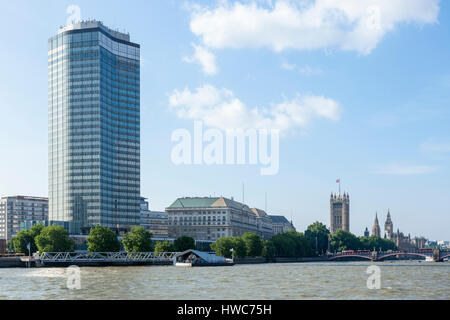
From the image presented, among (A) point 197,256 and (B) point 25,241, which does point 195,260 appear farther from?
Answer: (B) point 25,241

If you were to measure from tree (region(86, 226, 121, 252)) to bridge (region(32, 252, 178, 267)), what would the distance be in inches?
65.9

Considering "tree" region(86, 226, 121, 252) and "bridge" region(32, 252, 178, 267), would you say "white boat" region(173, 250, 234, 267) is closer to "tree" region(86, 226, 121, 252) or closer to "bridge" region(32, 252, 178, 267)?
"bridge" region(32, 252, 178, 267)

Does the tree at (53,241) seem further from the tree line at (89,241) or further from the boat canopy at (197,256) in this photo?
the boat canopy at (197,256)

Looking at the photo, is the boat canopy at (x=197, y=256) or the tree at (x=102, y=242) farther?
the tree at (x=102, y=242)

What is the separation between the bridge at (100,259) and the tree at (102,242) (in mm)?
1674

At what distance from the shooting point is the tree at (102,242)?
174 meters

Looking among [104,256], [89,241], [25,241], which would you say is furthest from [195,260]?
[25,241]

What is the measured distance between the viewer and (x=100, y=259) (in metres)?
163

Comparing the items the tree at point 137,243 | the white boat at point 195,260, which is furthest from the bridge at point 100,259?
the white boat at point 195,260

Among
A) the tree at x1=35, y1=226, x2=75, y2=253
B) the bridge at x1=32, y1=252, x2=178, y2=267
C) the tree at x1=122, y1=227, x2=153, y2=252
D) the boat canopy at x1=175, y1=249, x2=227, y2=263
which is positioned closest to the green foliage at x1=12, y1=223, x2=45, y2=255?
the tree at x1=35, y1=226, x2=75, y2=253

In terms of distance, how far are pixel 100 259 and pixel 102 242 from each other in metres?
11.8
